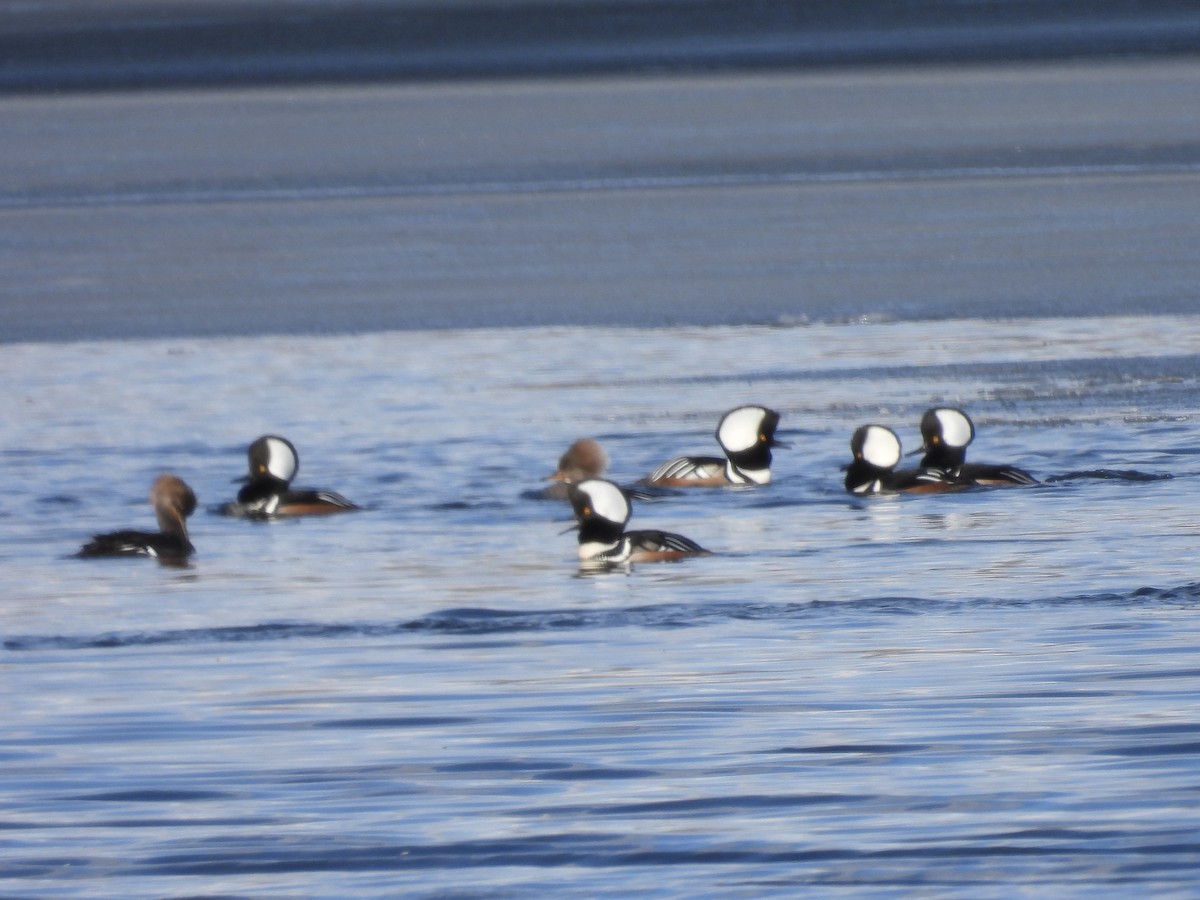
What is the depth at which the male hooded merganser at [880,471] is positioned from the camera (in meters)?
10.9

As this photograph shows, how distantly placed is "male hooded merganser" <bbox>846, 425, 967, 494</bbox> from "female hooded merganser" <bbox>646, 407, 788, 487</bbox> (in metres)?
0.42

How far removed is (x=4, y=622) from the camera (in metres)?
8.45

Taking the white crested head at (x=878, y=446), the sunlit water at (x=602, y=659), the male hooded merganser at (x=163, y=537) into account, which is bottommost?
the sunlit water at (x=602, y=659)

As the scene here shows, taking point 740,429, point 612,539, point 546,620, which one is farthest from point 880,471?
point 546,620

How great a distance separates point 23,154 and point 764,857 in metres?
22.6

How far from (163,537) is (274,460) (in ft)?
4.21

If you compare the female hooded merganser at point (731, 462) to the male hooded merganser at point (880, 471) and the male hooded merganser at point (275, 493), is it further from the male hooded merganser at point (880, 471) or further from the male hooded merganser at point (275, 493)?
the male hooded merganser at point (275, 493)

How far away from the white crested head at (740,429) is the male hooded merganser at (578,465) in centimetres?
53

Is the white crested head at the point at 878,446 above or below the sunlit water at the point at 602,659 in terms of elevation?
above

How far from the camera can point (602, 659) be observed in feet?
24.8

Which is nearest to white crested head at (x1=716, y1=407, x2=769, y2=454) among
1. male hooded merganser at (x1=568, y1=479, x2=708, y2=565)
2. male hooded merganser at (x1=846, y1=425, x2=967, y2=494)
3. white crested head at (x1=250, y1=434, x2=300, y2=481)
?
male hooded merganser at (x1=846, y1=425, x2=967, y2=494)

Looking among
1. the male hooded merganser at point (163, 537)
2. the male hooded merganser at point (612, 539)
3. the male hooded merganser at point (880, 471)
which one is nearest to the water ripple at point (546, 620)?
the male hooded merganser at point (612, 539)

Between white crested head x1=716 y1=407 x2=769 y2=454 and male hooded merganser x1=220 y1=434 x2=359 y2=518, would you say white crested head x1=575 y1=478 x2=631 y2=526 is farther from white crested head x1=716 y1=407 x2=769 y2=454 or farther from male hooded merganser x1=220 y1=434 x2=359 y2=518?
white crested head x1=716 y1=407 x2=769 y2=454

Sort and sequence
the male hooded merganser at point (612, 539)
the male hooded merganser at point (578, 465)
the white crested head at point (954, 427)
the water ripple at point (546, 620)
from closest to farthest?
the water ripple at point (546, 620), the male hooded merganser at point (612, 539), the male hooded merganser at point (578, 465), the white crested head at point (954, 427)
